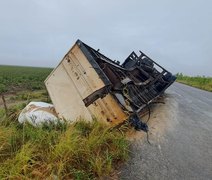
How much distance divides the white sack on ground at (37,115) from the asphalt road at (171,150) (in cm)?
186

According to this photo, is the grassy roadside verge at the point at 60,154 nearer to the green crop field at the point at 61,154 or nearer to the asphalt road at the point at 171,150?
the green crop field at the point at 61,154

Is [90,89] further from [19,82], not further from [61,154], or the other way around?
[19,82]

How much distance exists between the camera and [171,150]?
19.9 ft

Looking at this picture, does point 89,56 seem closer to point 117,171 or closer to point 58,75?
point 58,75

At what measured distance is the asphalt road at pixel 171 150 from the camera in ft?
16.8

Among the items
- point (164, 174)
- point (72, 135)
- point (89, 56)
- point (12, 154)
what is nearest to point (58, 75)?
point (89, 56)

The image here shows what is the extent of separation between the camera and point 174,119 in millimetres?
8469

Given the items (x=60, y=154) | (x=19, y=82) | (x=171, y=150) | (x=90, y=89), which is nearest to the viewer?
(x=60, y=154)

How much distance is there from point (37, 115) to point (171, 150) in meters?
2.95

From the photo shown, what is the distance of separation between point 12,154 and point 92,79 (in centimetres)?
246

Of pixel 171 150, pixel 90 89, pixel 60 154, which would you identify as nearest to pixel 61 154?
pixel 60 154

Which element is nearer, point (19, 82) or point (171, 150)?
point (171, 150)

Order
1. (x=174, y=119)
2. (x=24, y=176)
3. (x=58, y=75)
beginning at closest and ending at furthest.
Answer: (x=24, y=176) < (x=58, y=75) < (x=174, y=119)

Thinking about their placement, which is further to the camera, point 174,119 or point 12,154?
point 174,119
